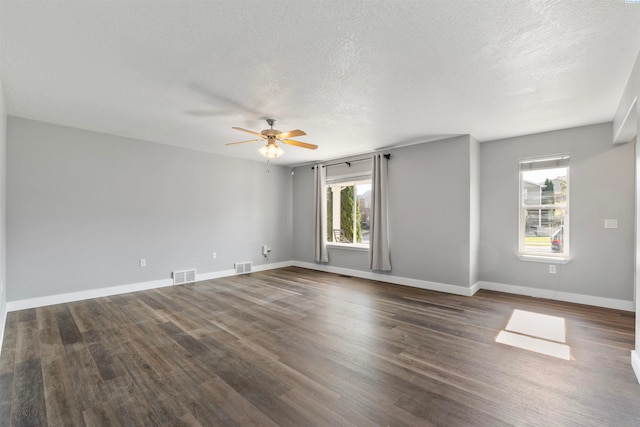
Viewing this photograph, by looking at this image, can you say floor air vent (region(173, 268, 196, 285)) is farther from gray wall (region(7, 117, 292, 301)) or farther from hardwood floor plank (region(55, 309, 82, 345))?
hardwood floor plank (region(55, 309, 82, 345))

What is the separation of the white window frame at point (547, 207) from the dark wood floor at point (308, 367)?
0.72 m

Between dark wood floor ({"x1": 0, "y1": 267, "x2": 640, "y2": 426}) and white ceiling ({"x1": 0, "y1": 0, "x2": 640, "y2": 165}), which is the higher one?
white ceiling ({"x1": 0, "y1": 0, "x2": 640, "y2": 165})

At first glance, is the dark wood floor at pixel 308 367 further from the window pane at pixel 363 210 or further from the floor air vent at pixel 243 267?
the window pane at pixel 363 210

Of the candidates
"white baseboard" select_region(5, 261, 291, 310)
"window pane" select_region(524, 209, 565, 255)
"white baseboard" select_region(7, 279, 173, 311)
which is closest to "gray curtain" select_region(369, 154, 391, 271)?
"window pane" select_region(524, 209, 565, 255)

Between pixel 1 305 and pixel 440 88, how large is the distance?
17.5 feet

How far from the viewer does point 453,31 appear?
206 cm

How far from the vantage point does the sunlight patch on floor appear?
2777mm

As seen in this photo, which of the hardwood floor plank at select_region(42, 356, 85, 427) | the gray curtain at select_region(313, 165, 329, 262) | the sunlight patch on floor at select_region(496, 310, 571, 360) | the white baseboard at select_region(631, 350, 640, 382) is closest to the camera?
the hardwood floor plank at select_region(42, 356, 85, 427)

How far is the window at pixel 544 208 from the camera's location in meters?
4.43

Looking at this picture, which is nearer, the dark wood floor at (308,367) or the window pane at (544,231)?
the dark wood floor at (308,367)

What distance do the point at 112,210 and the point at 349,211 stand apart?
455cm

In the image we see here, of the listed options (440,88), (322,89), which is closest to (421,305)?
(440,88)

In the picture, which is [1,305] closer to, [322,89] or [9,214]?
[9,214]

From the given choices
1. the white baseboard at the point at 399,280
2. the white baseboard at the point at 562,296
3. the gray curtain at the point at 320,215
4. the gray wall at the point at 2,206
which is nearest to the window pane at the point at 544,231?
the white baseboard at the point at 562,296
